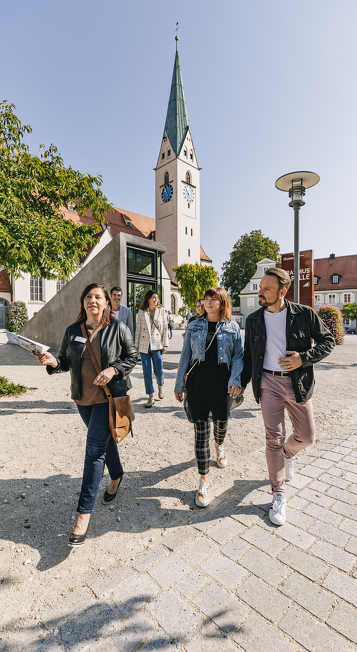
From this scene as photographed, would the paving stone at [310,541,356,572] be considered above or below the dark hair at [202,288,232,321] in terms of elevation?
below

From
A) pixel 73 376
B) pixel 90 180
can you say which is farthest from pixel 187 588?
pixel 90 180

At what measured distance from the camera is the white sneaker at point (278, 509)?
246 centimetres

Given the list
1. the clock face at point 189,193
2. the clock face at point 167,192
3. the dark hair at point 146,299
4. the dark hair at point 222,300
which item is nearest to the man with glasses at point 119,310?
the dark hair at point 146,299

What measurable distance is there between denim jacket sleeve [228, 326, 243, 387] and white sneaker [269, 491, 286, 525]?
0.94 meters

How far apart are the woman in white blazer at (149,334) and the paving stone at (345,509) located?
3486mm

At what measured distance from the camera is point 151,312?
577 centimetres

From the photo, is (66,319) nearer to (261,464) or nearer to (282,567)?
(261,464)

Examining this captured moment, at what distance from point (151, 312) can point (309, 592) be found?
4.49 metres

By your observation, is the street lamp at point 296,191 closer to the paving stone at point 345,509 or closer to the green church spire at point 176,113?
the paving stone at point 345,509

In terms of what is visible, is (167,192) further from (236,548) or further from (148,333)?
(236,548)

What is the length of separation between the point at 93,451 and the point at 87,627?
968 millimetres

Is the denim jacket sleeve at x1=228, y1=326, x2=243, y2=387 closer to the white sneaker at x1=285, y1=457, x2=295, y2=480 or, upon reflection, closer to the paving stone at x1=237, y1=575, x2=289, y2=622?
the white sneaker at x1=285, y1=457, x2=295, y2=480

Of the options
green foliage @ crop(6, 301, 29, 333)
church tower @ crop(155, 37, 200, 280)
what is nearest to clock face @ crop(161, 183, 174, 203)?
church tower @ crop(155, 37, 200, 280)

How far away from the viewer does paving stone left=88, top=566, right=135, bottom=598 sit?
6.15ft
